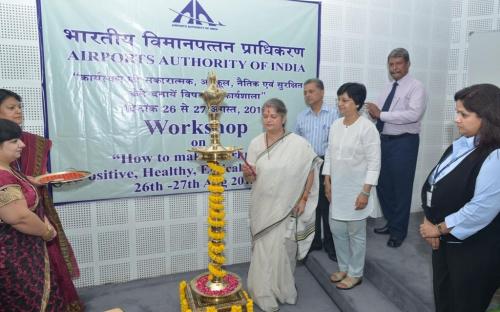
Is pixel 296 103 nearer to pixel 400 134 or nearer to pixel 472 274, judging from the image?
pixel 400 134

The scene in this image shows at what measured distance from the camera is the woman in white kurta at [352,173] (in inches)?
91.4

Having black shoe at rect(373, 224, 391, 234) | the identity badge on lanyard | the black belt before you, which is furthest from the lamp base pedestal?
the black belt

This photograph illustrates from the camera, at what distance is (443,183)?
5.25 feet

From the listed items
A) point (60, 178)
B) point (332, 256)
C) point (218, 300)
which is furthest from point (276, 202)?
point (60, 178)

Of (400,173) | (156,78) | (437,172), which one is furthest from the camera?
(400,173)

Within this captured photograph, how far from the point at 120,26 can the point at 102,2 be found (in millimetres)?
203

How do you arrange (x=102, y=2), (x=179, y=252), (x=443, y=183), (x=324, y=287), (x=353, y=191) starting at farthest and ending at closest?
1. (x=179, y=252)
2. (x=324, y=287)
3. (x=102, y=2)
4. (x=353, y=191)
5. (x=443, y=183)

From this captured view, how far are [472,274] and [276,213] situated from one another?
1.18 metres

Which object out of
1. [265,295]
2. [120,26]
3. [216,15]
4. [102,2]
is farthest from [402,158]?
[102,2]

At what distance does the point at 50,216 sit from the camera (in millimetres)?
2297

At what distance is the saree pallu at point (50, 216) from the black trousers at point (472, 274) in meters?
2.33

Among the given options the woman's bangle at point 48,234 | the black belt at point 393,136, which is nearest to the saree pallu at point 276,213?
the black belt at point 393,136

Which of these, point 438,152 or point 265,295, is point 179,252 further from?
point 438,152

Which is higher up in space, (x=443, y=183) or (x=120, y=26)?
(x=120, y=26)
